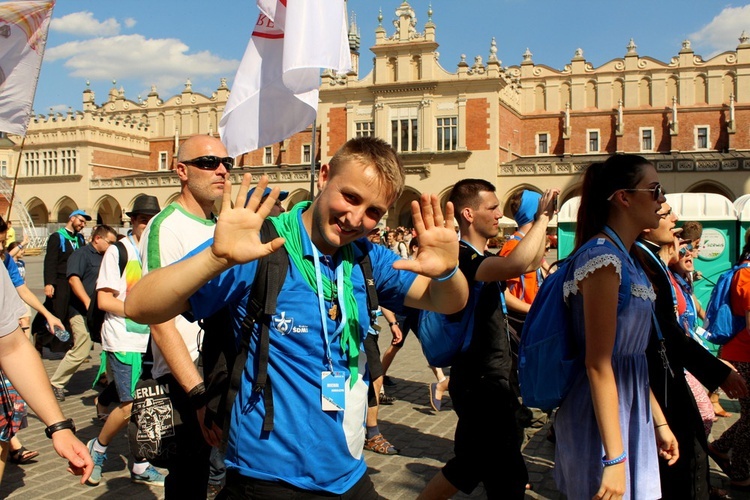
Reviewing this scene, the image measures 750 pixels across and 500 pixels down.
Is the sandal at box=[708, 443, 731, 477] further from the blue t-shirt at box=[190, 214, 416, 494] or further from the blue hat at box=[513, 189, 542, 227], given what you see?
the blue t-shirt at box=[190, 214, 416, 494]

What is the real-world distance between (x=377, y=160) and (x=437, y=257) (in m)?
0.37

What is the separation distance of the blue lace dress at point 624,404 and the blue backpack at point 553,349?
0.12ft

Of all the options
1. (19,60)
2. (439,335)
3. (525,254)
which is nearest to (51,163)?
(19,60)

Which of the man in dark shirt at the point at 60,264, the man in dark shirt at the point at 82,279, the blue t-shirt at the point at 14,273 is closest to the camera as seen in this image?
the blue t-shirt at the point at 14,273

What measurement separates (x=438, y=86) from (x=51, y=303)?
32572 millimetres

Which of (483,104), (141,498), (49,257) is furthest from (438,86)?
(141,498)

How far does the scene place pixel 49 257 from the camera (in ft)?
29.3

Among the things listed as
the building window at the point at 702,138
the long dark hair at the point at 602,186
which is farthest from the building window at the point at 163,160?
the long dark hair at the point at 602,186

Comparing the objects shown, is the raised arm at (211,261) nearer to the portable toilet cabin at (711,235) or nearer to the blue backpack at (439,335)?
the blue backpack at (439,335)

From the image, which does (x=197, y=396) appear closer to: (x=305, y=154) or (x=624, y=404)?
(x=624, y=404)

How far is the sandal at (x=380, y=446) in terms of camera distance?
554cm

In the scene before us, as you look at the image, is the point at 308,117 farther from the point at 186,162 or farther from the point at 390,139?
the point at 390,139

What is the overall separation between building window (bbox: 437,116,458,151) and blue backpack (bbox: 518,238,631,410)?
3623 centimetres

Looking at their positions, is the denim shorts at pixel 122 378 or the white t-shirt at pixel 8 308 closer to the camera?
the white t-shirt at pixel 8 308
